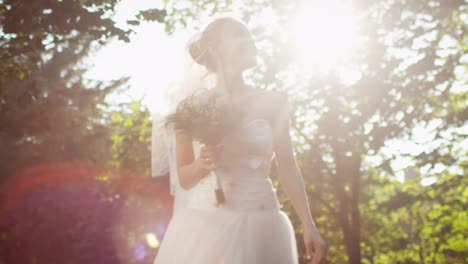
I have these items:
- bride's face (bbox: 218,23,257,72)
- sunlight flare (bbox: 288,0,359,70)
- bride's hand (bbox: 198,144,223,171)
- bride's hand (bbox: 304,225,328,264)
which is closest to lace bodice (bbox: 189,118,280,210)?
bride's hand (bbox: 198,144,223,171)

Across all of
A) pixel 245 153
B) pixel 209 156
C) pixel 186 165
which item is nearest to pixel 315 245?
pixel 245 153

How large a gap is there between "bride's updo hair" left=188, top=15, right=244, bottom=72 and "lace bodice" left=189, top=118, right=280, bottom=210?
26.3 inches

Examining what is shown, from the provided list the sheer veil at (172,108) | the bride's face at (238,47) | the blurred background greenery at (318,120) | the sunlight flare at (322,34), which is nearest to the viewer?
the bride's face at (238,47)

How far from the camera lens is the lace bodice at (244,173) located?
3.14 m

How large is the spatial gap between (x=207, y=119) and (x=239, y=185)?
50cm

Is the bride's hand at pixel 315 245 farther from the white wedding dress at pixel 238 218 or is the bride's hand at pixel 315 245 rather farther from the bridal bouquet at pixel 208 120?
the bridal bouquet at pixel 208 120

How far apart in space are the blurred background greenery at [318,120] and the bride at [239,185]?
142 centimetres

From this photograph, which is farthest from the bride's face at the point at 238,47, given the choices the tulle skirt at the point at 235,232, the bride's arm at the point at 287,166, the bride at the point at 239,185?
the tulle skirt at the point at 235,232

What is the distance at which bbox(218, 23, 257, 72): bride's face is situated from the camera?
136 inches

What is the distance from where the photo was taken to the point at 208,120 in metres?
3.05

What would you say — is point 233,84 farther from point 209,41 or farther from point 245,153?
point 245,153

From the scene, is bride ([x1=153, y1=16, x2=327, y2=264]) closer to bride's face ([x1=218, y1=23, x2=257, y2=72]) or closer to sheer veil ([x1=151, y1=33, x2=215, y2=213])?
bride's face ([x1=218, y1=23, x2=257, y2=72])

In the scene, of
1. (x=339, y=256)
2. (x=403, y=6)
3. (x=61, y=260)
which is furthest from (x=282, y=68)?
(x=339, y=256)

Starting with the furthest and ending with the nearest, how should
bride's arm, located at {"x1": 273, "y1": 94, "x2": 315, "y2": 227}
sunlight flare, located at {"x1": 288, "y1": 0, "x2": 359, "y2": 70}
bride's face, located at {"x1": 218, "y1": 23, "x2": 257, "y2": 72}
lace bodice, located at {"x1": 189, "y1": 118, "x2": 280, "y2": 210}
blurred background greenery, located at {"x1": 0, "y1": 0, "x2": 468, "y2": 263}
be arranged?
sunlight flare, located at {"x1": 288, "y1": 0, "x2": 359, "y2": 70}
blurred background greenery, located at {"x1": 0, "y1": 0, "x2": 468, "y2": 263}
bride's face, located at {"x1": 218, "y1": 23, "x2": 257, "y2": 72}
bride's arm, located at {"x1": 273, "y1": 94, "x2": 315, "y2": 227}
lace bodice, located at {"x1": 189, "y1": 118, "x2": 280, "y2": 210}
